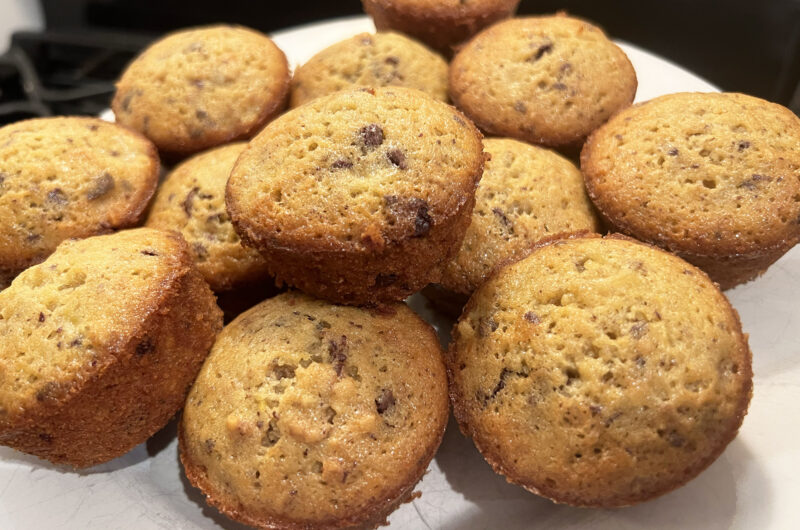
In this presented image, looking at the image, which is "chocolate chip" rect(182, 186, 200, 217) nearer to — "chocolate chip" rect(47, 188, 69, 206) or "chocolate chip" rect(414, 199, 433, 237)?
"chocolate chip" rect(47, 188, 69, 206)

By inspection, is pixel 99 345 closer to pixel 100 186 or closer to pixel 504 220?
pixel 100 186

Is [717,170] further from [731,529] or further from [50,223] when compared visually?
[50,223]

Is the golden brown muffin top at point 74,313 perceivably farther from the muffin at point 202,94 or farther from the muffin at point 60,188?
the muffin at point 202,94

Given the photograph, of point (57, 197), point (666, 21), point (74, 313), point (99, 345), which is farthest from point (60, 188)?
point (666, 21)

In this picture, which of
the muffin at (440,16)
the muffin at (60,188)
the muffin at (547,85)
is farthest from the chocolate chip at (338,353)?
the muffin at (440,16)

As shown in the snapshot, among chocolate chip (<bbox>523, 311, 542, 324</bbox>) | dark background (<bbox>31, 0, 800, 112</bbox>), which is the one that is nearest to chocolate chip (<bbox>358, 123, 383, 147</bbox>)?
chocolate chip (<bbox>523, 311, 542, 324</bbox>)

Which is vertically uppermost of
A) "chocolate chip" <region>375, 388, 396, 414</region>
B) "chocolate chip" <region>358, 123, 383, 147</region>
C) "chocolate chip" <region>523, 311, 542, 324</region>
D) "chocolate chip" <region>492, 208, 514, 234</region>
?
"chocolate chip" <region>358, 123, 383, 147</region>
